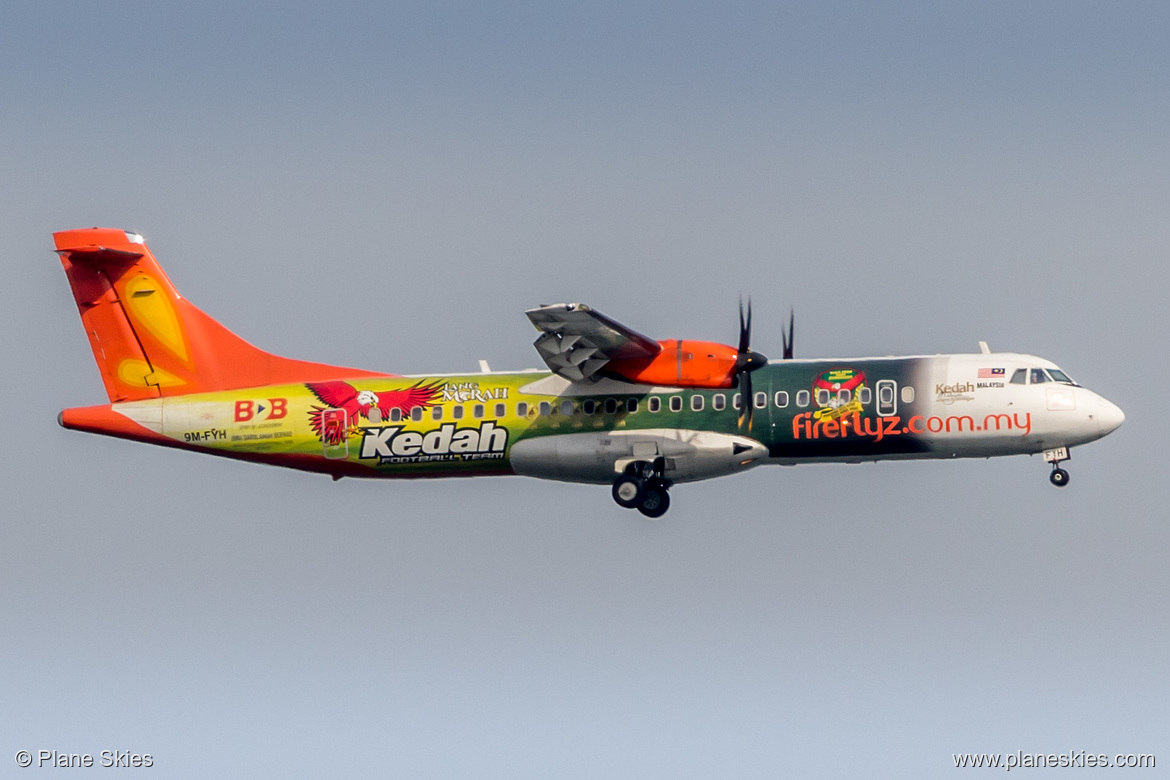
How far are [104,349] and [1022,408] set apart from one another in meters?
17.3

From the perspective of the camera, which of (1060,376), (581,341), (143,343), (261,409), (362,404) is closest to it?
(581,341)

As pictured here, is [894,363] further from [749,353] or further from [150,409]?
[150,409]

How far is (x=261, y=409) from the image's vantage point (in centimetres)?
2731

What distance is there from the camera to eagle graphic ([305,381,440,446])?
2703 centimetres

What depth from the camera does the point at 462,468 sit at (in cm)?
2706

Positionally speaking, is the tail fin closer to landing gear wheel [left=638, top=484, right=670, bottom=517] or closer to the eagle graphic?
the eagle graphic

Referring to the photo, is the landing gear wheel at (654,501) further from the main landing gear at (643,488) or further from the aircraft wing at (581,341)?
the aircraft wing at (581,341)

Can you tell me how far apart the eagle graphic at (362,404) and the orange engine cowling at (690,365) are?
420 cm

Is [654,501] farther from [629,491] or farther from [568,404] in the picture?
[568,404]

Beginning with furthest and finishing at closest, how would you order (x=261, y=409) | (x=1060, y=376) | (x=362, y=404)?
(x=261, y=409) < (x=362, y=404) < (x=1060, y=376)

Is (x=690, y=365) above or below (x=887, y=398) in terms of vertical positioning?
above

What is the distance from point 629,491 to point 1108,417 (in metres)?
8.58

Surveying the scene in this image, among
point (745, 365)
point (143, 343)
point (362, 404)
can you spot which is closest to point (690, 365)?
point (745, 365)

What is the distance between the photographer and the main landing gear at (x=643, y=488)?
26.1 meters
